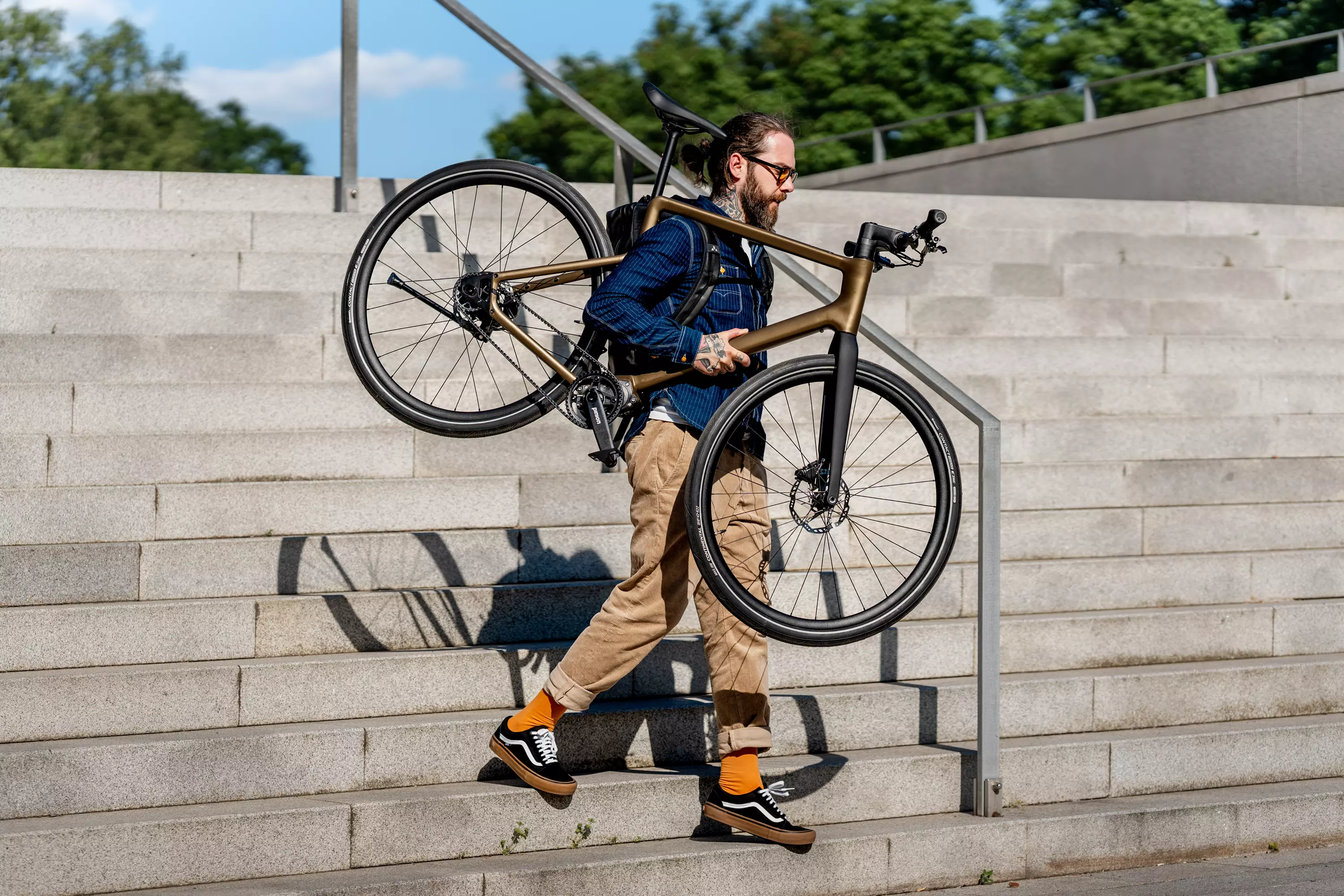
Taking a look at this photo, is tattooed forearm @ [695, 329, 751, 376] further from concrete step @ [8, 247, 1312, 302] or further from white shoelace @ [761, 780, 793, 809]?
concrete step @ [8, 247, 1312, 302]

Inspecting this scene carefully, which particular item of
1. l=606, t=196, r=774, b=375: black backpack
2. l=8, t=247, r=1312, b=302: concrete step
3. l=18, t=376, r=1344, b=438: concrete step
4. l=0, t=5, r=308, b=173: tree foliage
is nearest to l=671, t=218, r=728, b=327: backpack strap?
l=606, t=196, r=774, b=375: black backpack

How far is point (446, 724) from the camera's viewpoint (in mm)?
4391

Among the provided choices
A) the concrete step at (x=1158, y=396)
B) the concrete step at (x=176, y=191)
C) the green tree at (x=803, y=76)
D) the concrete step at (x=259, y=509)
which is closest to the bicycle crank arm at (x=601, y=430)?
the concrete step at (x=259, y=509)

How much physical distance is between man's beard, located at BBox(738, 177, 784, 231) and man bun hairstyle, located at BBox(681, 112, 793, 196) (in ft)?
0.21

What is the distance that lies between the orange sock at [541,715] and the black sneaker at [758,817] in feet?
1.73

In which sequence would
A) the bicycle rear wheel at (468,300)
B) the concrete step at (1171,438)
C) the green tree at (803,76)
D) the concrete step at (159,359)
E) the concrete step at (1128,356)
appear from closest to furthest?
the bicycle rear wheel at (468,300), the concrete step at (159,359), the concrete step at (1171,438), the concrete step at (1128,356), the green tree at (803,76)

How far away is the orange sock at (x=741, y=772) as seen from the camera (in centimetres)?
421

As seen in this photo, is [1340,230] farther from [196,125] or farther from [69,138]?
[196,125]

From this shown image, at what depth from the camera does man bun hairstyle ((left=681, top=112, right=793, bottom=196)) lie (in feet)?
13.2

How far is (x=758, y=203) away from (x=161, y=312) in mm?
3687

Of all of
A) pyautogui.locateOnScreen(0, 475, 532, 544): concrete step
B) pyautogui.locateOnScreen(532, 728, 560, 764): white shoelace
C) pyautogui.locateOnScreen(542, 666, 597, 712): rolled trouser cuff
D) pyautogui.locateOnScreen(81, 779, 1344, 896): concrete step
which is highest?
pyautogui.locateOnScreen(0, 475, 532, 544): concrete step

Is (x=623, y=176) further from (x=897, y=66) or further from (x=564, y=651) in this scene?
(x=897, y=66)

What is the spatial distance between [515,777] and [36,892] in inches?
54.2

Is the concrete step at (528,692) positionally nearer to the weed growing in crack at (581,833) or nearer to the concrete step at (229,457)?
the weed growing in crack at (581,833)
